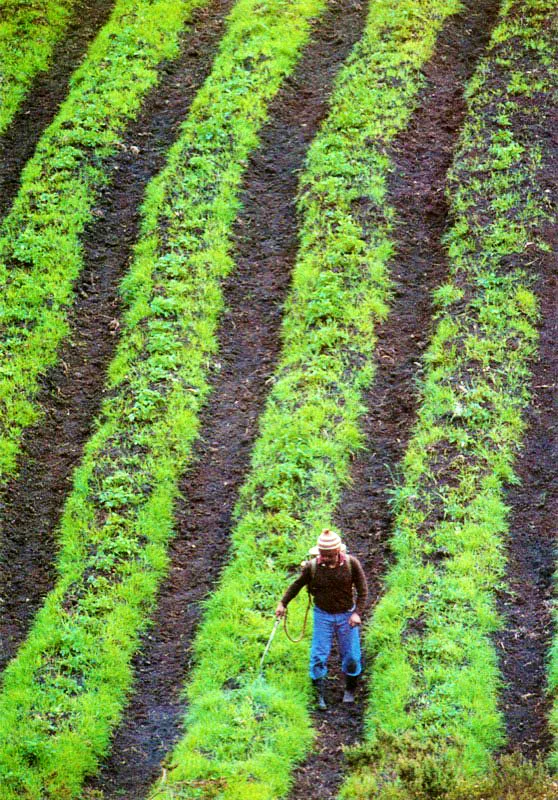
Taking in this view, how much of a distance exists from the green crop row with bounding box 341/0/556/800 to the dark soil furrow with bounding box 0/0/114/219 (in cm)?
1014

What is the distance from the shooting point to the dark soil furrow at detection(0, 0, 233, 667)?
1648cm

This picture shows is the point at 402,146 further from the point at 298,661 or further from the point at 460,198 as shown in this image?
the point at 298,661

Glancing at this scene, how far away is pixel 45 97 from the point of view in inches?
1042

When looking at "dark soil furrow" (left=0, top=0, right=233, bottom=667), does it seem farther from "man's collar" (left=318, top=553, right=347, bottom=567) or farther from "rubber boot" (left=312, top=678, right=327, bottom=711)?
"man's collar" (left=318, top=553, right=347, bottom=567)

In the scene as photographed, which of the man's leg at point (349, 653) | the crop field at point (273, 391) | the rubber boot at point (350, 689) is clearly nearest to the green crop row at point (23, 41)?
the crop field at point (273, 391)

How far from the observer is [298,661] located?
14.2 metres

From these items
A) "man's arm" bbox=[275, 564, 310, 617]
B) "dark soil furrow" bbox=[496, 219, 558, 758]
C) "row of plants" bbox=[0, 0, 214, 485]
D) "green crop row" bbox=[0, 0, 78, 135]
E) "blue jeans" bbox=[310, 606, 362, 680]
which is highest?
"green crop row" bbox=[0, 0, 78, 135]

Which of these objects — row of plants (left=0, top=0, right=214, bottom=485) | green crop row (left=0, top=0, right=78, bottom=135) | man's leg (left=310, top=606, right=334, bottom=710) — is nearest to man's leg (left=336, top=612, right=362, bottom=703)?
man's leg (left=310, top=606, right=334, bottom=710)

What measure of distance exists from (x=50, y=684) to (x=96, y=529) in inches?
115

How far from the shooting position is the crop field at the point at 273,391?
13414 millimetres

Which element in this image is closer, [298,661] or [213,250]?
[298,661]

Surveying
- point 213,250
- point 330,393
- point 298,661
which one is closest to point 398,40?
point 213,250

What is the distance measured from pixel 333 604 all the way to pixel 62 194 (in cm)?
1334

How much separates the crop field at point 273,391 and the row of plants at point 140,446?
6 cm
